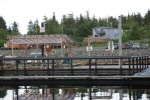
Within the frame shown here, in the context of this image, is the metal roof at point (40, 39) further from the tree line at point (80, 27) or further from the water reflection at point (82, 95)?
the tree line at point (80, 27)

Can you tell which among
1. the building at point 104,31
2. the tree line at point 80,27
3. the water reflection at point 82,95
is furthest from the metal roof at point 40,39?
the building at point 104,31

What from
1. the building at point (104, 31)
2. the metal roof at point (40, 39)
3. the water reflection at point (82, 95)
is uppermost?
the building at point (104, 31)

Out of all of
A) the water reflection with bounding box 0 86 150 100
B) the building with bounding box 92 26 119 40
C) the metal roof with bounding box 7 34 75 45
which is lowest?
the water reflection with bounding box 0 86 150 100

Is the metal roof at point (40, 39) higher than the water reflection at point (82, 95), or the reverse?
the metal roof at point (40, 39)

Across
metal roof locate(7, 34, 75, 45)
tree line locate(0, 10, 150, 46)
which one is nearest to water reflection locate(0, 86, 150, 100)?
metal roof locate(7, 34, 75, 45)

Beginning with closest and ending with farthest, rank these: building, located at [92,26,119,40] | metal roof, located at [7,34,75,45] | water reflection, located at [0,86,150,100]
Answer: water reflection, located at [0,86,150,100], metal roof, located at [7,34,75,45], building, located at [92,26,119,40]

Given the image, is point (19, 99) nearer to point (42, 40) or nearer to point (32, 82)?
point (32, 82)

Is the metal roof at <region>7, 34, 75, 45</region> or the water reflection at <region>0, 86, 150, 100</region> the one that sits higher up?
the metal roof at <region>7, 34, 75, 45</region>

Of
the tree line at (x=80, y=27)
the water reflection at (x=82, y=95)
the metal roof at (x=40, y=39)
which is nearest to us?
the water reflection at (x=82, y=95)

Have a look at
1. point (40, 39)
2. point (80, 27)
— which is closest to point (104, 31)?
point (80, 27)

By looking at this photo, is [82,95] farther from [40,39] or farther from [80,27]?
[80,27]

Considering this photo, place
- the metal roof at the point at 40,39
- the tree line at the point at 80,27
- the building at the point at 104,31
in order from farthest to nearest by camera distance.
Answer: the building at the point at 104,31 < the tree line at the point at 80,27 < the metal roof at the point at 40,39

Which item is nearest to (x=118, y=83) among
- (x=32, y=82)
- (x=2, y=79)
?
(x=32, y=82)

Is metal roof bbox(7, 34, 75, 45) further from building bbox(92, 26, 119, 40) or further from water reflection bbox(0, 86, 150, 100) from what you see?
building bbox(92, 26, 119, 40)
